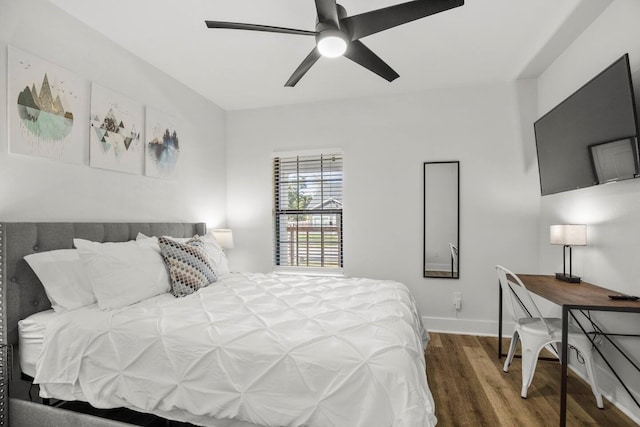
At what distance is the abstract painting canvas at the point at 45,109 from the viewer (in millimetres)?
1932

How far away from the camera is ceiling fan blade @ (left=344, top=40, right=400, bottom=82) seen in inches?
80.6

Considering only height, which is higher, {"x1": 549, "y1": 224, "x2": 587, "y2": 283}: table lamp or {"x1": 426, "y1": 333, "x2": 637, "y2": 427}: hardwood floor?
{"x1": 549, "y1": 224, "x2": 587, "y2": 283}: table lamp

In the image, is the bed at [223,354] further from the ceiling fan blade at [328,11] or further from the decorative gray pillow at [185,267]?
the ceiling fan blade at [328,11]

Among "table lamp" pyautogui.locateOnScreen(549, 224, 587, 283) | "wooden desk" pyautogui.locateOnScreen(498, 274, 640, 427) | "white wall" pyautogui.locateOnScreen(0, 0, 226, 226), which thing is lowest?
"wooden desk" pyautogui.locateOnScreen(498, 274, 640, 427)

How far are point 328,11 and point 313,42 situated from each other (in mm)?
1018

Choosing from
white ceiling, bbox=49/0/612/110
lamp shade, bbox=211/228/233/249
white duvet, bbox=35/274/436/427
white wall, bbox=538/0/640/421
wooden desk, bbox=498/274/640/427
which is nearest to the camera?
white duvet, bbox=35/274/436/427

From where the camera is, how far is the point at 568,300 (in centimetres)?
188

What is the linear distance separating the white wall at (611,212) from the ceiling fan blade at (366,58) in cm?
144

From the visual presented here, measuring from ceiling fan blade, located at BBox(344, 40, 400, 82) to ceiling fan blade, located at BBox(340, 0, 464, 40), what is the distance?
13cm

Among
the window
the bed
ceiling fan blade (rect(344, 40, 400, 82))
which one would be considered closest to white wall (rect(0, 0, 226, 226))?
the bed

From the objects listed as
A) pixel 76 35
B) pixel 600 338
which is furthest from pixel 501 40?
pixel 76 35

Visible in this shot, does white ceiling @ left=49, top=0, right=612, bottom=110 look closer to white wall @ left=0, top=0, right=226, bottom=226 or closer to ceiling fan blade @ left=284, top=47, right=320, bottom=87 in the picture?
white wall @ left=0, top=0, right=226, bottom=226

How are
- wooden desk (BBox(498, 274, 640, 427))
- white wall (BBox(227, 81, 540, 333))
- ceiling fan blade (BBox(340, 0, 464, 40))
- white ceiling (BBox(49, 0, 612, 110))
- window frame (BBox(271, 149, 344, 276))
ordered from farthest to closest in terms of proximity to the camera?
window frame (BBox(271, 149, 344, 276))
white wall (BBox(227, 81, 540, 333))
white ceiling (BBox(49, 0, 612, 110))
wooden desk (BBox(498, 274, 640, 427))
ceiling fan blade (BBox(340, 0, 464, 40))

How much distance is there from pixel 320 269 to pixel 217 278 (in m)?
1.53
